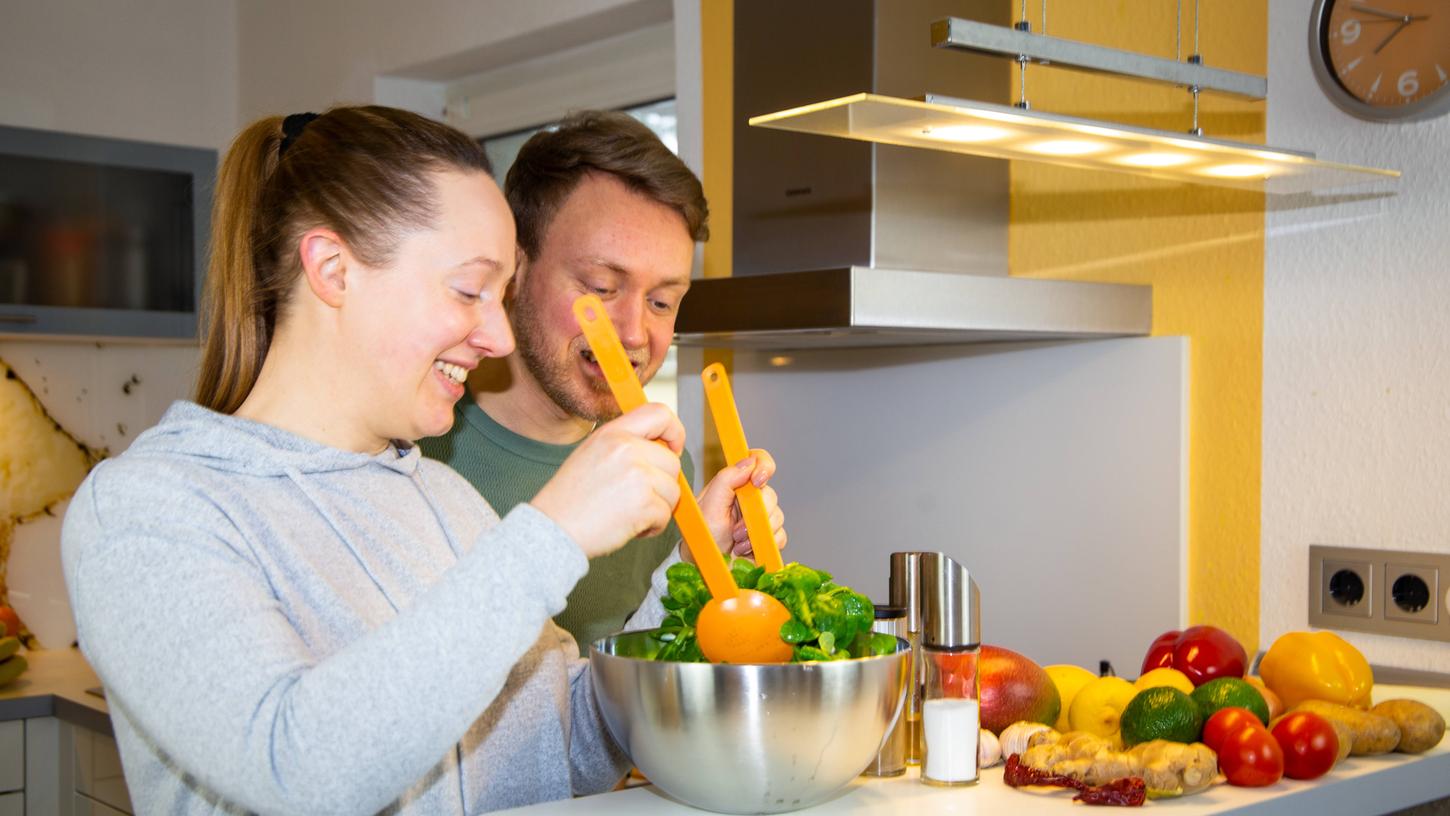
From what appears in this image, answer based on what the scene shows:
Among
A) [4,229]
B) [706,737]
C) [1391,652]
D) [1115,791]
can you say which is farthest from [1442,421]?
[4,229]

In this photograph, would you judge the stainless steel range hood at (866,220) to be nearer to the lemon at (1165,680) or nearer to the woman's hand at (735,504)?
the woman's hand at (735,504)

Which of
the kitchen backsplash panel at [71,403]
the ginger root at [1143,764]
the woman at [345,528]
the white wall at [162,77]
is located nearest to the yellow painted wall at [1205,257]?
the ginger root at [1143,764]

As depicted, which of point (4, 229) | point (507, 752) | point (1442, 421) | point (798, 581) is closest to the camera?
point (798, 581)

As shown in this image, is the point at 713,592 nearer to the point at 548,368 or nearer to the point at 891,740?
the point at 891,740

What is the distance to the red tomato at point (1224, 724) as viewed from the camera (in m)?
1.16

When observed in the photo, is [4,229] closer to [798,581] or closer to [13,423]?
[13,423]

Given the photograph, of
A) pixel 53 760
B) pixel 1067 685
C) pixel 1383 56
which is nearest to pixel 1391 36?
pixel 1383 56

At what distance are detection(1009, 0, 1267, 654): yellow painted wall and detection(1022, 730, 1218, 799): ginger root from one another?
2.37 feet

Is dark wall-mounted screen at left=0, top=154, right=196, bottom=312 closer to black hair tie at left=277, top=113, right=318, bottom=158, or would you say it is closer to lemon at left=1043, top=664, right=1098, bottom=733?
black hair tie at left=277, top=113, right=318, bottom=158

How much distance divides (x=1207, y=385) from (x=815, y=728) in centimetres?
107

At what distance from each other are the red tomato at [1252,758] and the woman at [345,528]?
483 millimetres

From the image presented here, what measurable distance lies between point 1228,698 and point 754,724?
50 centimetres

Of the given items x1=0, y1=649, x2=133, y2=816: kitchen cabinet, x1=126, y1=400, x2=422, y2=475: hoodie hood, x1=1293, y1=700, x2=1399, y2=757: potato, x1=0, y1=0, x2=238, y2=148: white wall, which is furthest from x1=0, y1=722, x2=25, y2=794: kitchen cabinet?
x1=1293, y1=700, x2=1399, y2=757: potato

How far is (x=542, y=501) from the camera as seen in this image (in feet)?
3.04
